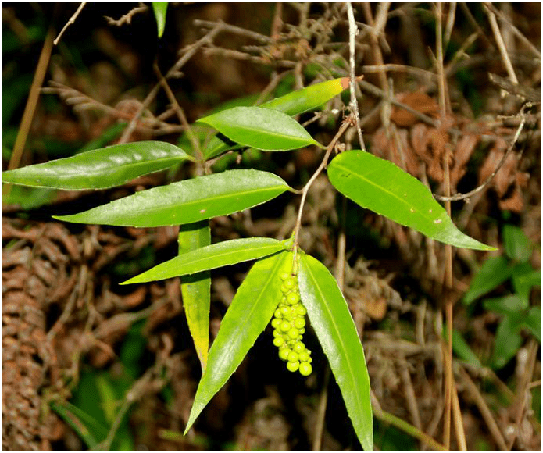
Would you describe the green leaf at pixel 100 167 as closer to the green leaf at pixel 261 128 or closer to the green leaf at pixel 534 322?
the green leaf at pixel 261 128

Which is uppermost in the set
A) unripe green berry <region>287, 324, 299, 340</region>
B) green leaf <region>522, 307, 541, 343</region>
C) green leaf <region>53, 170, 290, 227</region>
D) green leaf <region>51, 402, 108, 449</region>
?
green leaf <region>53, 170, 290, 227</region>

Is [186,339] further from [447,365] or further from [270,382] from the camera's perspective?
[447,365]

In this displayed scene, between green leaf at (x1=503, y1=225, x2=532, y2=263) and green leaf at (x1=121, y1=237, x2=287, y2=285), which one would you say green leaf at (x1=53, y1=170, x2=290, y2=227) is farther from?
green leaf at (x1=503, y1=225, x2=532, y2=263)

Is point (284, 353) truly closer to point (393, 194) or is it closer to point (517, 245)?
point (393, 194)

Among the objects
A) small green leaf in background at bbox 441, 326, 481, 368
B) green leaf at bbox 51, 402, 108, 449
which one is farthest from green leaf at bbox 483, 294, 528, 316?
green leaf at bbox 51, 402, 108, 449

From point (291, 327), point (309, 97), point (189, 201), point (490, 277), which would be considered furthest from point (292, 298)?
point (490, 277)

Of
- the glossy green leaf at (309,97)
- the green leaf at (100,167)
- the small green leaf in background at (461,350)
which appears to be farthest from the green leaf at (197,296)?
the small green leaf in background at (461,350)
